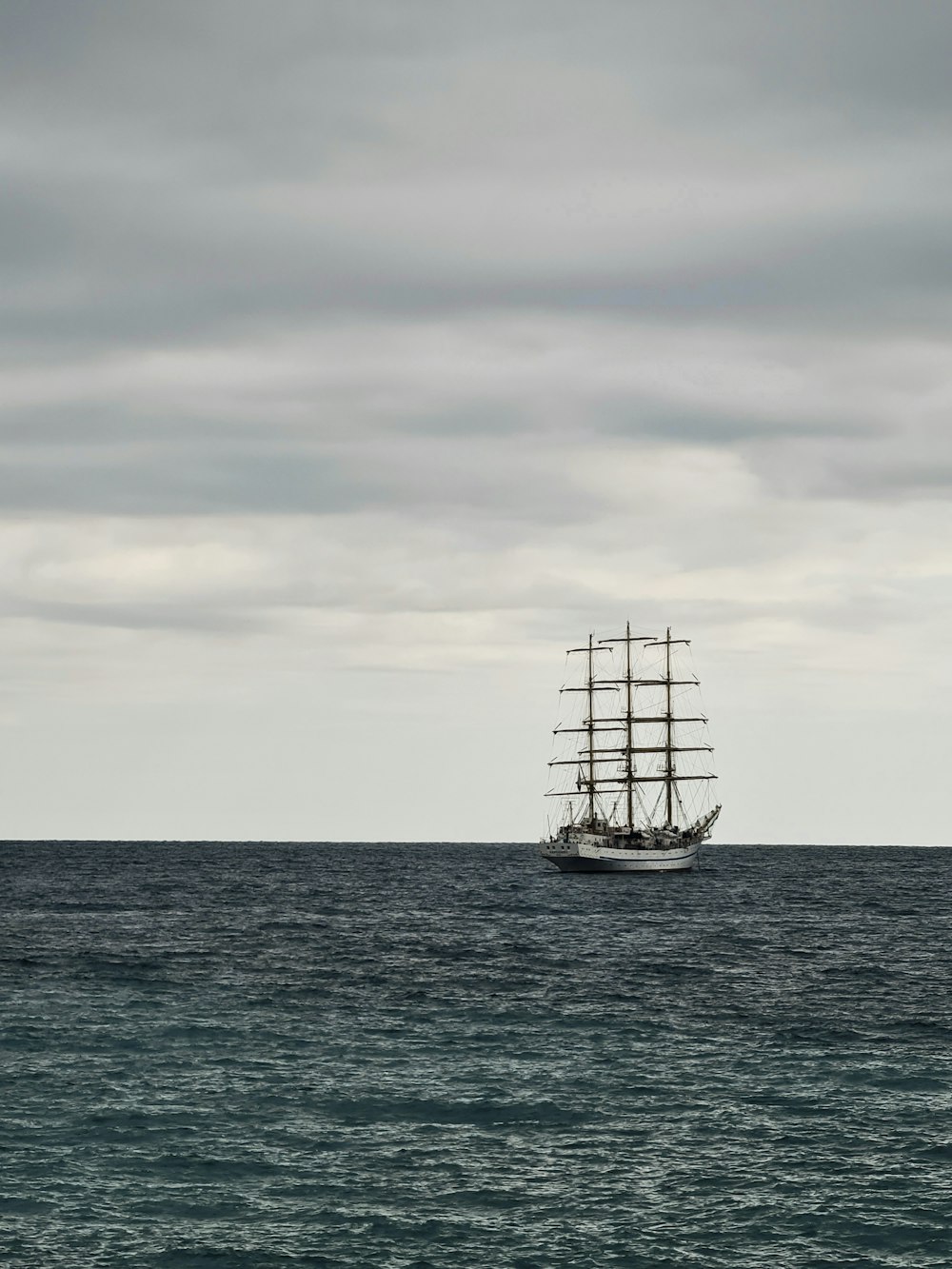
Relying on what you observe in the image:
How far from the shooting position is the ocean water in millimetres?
31500

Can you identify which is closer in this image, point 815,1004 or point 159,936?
point 815,1004

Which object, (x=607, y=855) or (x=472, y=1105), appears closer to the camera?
(x=472, y=1105)

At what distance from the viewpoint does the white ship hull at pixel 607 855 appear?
183 metres

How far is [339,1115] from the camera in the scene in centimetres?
4112

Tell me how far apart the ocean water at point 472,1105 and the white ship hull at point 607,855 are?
98321 millimetres

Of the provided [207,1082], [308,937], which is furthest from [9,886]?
[207,1082]

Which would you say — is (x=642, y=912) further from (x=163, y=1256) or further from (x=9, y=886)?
(x=163, y=1256)

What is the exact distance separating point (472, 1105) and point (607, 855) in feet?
466

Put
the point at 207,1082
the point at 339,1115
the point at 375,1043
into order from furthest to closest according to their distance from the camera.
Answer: the point at 375,1043, the point at 207,1082, the point at 339,1115

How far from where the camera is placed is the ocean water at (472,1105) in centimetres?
3150

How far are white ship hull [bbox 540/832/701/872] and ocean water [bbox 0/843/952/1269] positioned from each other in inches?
3871

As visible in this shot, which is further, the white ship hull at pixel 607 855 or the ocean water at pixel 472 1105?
the white ship hull at pixel 607 855

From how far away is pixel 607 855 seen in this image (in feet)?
600

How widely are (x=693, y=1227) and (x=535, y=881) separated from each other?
5893 inches
